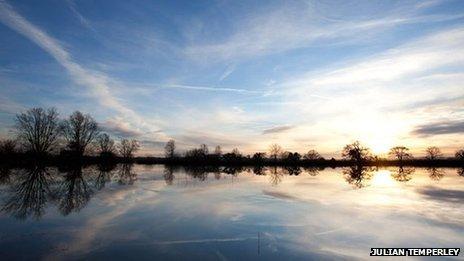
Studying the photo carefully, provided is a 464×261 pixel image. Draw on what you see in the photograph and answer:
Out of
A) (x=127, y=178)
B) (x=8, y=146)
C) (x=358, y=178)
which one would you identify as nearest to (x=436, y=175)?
(x=358, y=178)

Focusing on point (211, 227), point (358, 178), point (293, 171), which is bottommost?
point (211, 227)

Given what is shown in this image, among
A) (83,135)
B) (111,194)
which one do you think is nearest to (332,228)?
(111,194)

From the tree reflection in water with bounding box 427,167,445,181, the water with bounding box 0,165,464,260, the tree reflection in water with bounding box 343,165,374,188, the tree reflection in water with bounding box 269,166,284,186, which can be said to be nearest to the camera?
the water with bounding box 0,165,464,260

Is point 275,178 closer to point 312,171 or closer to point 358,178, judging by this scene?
point 358,178

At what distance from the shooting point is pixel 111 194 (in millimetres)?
25062

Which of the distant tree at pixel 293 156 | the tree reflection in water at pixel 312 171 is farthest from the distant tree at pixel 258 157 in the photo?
the tree reflection in water at pixel 312 171

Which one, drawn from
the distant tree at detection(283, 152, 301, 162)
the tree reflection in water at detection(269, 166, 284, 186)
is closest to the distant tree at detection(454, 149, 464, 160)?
the distant tree at detection(283, 152, 301, 162)

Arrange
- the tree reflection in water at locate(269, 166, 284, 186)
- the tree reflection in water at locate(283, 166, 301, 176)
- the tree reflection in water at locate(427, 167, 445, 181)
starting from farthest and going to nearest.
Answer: the tree reflection in water at locate(283, 166, 301, 176), the tree reflection in water at locate(427, 167, 445, 181), the tree reflection in water at locate(269, 166, 284, 186)

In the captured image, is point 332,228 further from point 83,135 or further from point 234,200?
point 83,135

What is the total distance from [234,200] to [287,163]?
135356mm

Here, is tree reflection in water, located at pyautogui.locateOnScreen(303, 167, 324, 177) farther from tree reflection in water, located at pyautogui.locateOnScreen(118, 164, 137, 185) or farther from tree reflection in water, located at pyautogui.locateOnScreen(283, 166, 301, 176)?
tree reflection in water, located at pyautogui.locateOnScreen(118, 164, 137, 185)

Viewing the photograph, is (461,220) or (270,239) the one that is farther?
(461,220)

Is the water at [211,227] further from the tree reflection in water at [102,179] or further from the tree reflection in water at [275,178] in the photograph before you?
the tree reflection in water at [275,178]

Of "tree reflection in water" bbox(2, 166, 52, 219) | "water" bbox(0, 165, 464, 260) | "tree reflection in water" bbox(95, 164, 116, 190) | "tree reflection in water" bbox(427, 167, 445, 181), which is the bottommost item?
"water" bbox(0, 165, 464, 260)
